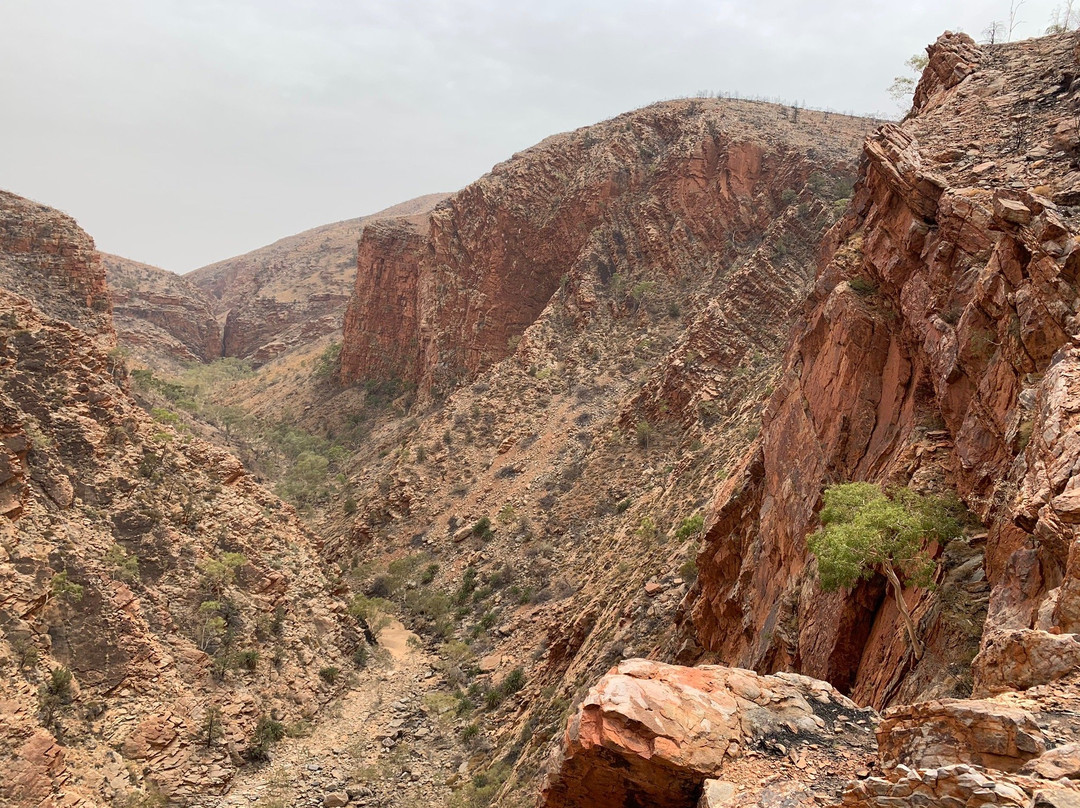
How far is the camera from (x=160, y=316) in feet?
322

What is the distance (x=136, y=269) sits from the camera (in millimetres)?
107562

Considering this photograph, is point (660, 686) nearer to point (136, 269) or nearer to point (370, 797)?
point (370, 797)

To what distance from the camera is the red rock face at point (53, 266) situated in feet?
132

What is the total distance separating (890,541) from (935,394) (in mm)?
4132

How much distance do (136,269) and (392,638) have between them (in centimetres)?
9687

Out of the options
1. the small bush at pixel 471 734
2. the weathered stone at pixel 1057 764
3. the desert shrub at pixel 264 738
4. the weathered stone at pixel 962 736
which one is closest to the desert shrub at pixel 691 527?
the small bush at pixel 471 734

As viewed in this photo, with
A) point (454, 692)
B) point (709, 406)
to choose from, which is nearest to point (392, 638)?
point (454, 692)

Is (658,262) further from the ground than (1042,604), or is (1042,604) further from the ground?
(658,262)

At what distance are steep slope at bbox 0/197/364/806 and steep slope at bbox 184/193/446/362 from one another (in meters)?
71.0

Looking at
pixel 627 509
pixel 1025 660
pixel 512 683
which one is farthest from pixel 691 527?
pixel 1025 660

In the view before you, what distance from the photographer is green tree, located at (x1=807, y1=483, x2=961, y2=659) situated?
11055 millimetres

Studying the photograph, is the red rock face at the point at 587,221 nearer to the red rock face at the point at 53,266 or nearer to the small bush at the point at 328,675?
the red rock face at the point at 53,266

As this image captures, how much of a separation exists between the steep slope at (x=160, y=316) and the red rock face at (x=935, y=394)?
278 feet

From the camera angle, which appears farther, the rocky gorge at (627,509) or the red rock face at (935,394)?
the red rock face at (935,394)
